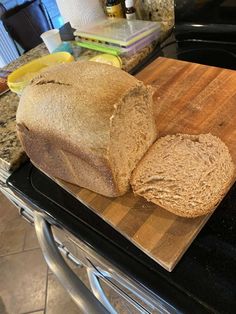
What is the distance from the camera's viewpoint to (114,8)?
1096mm

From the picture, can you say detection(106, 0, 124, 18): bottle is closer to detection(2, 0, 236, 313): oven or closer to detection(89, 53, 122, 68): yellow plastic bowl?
detection(89, 53, 122, 68): yellow plastic bowl

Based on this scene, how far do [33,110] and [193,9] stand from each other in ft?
2.19

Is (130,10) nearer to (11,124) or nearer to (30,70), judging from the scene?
(30,70)

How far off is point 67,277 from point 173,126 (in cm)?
41

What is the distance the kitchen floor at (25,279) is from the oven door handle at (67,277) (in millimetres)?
797

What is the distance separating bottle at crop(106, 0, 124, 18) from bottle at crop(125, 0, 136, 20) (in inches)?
1.6

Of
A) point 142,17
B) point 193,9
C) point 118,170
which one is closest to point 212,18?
point 193,9

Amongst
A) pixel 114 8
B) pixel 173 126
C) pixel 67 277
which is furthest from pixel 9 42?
pixel 67 277

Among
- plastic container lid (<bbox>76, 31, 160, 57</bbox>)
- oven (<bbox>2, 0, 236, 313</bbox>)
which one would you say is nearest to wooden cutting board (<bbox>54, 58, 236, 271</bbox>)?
oven (<bbox>2, 0, 236, 313</bbox>)

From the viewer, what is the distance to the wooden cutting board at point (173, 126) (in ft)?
1.59

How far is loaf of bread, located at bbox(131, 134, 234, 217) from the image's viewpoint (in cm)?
49

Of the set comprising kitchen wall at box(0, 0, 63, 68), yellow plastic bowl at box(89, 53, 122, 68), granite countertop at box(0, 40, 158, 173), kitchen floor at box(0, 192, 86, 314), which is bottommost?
kitchen floor at box(0, 192, 86, 314)

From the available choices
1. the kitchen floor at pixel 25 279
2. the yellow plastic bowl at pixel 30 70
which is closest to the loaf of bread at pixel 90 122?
the yellow plastic bowl at pixel 30 70

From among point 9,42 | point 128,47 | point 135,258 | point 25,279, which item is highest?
point 128,47
